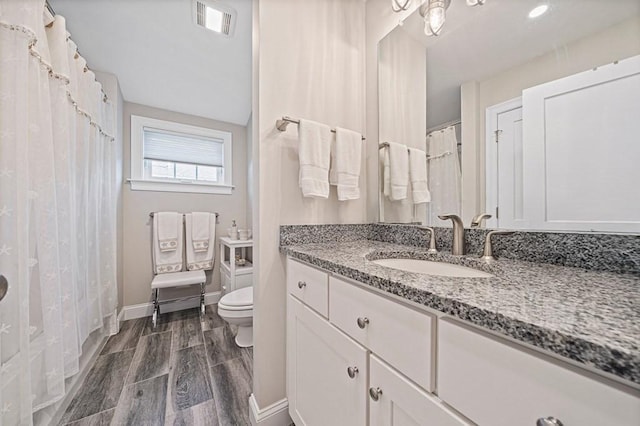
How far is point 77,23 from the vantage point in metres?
1.49

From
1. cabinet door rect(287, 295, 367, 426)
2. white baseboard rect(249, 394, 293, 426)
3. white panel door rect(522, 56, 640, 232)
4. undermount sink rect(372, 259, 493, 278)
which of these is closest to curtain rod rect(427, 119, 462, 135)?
white panel door rect(522, 56, 640, 232)

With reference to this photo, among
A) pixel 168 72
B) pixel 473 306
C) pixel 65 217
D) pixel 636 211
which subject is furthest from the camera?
pixel 168 72

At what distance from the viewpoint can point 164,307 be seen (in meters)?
2.46

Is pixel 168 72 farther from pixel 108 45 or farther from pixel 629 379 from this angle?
pixel 629 379

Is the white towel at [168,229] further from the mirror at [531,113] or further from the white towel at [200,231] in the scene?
the mirror at [531,113]

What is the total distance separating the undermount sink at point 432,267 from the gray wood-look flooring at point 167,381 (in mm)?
1107

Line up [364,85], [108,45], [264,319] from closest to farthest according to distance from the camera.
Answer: [264,319]
[364,85]
[108,45]

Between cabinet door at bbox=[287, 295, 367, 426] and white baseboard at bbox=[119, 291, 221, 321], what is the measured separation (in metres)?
2.00

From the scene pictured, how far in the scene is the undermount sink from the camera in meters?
0.82

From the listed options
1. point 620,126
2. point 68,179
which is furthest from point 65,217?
point 620,126

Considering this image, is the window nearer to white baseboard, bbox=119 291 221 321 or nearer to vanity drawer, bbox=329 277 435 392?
white baseboard, bbox=119 291 221 321

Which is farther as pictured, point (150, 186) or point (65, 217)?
point (150, 186)

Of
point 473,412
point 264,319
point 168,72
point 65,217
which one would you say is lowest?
point 264,319

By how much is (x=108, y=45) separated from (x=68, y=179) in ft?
3.74
